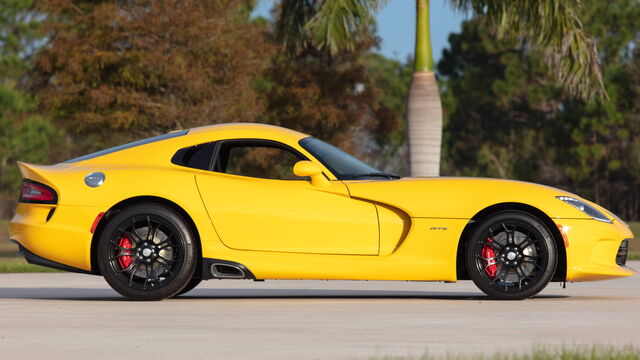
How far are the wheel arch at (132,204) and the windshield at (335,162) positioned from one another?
1.11 m

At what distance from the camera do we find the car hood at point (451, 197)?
31.5 ft

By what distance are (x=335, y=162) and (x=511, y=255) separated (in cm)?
161

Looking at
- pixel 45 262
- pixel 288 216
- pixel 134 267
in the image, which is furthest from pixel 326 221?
pixel 45 262

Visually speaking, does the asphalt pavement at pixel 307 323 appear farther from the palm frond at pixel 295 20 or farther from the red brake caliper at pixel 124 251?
the palm frond at pixel 295 20

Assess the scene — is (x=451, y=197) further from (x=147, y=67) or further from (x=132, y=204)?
(x=147, y=67)

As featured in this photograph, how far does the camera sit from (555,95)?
57188 millimetres

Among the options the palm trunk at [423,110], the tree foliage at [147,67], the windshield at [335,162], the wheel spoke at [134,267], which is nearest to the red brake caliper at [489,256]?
the windshield at [335,162]

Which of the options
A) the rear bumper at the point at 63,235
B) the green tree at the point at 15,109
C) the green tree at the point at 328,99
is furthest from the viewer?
the green tree at the point at 15,109

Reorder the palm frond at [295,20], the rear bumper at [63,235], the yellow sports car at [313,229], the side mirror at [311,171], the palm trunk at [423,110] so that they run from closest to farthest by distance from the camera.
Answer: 1. the side mirror at [311,171]
2. the yellow sports car at [313,229]
3. the rear bumper at [63,235]
4. the palm trunk at [423,110]
5. the palm frond at [295,20]

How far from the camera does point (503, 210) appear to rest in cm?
967

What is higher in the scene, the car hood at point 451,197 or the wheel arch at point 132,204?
the car hood at point 451,197

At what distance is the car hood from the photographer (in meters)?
9.60

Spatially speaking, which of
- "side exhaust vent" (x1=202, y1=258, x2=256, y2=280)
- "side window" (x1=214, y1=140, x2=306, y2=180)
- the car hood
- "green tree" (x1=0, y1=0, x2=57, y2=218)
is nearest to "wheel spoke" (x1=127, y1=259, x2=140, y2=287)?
"side exhaust vent" (x1=202, y1=258, x2=256, y2=280)

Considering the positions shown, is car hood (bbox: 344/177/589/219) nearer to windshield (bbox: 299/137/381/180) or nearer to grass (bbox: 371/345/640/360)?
windshield (bbox: 299/137/381/180)
